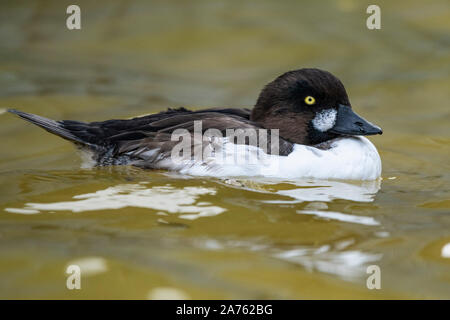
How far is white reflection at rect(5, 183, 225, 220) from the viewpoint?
535 cm

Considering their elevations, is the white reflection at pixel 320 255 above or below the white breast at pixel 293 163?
below

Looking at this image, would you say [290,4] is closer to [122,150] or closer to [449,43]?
[449,43]

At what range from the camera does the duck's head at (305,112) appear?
6318mm

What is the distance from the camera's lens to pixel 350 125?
636 cm

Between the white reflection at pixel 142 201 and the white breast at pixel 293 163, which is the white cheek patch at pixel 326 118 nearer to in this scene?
Result: the white breast at pixel 293 163

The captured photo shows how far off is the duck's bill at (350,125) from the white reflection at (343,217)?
1176 mm

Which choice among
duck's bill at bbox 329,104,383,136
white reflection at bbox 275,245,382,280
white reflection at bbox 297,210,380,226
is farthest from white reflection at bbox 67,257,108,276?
duck's bill at bbox 329,104,383,136

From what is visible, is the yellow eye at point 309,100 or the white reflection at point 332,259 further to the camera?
the yellow eye at point 309,100

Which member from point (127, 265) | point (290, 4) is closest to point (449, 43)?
point (290, 4)

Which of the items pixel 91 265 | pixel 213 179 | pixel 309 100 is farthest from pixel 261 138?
pixel 91 265

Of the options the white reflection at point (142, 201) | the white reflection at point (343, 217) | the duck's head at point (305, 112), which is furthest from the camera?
the duck's head at point (305, 112)

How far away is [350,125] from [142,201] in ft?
6.50

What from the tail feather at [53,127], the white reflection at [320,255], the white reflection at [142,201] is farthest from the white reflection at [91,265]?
the tail feather at [53,127]

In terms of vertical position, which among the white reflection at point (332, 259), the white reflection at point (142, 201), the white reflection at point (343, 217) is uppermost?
the white reflection at point (142, 201)
